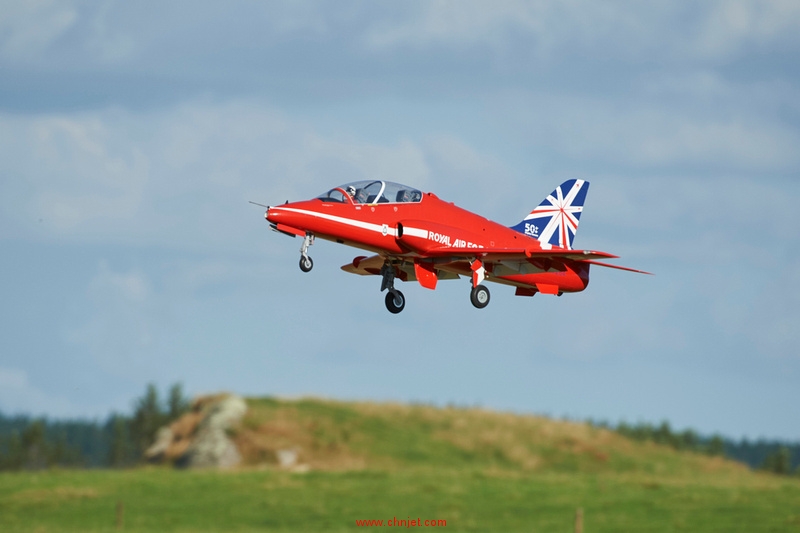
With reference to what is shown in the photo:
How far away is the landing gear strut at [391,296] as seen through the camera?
3375 cm

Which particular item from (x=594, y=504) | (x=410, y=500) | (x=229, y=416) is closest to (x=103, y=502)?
(x=229, y=416)

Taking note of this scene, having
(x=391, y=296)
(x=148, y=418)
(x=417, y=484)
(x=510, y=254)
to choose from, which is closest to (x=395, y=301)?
(x=391, y=296)

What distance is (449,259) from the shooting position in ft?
112

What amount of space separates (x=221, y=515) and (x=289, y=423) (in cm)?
1905

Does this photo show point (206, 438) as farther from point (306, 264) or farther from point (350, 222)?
point (306, 264)

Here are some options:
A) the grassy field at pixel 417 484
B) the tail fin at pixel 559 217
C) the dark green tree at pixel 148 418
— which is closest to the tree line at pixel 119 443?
the dark green tree at pixel 148 418

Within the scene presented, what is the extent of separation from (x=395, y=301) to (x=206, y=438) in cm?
8239

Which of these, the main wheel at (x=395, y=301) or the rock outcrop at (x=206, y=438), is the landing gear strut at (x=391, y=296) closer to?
the main wheel at (x=395, y=301)

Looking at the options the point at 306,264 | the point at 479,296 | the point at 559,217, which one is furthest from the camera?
the point at 559,217

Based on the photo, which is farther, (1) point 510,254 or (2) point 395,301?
(2) point 395,301

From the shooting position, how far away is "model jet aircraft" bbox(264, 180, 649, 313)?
3170cm

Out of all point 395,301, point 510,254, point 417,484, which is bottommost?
point 417,484

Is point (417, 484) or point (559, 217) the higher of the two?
point (559, 217)

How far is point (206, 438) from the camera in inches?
4402
